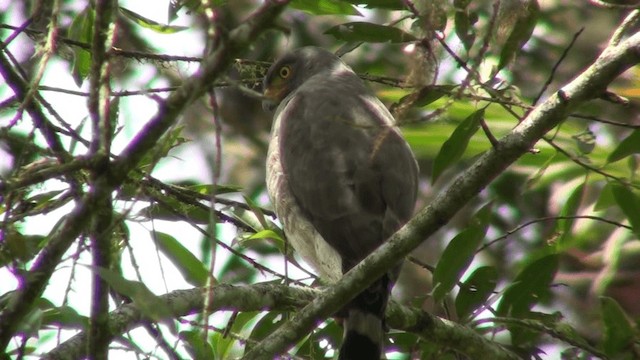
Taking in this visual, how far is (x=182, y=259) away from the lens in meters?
3.73

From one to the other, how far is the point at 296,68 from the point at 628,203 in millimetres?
2719

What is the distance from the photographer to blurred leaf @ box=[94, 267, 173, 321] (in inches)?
88.2

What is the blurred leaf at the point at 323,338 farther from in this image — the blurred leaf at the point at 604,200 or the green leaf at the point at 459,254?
the blurred leaf at the point at 604,200

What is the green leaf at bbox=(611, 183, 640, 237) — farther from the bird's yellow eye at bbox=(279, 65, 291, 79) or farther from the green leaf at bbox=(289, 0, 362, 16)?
the bird's yellow eye at bbox=(279, 65, 291, 79)

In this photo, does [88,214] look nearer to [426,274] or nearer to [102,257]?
[102,257]

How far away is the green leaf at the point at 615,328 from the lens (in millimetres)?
3391

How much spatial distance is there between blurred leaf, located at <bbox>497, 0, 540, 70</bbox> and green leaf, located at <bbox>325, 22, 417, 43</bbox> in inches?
14.2

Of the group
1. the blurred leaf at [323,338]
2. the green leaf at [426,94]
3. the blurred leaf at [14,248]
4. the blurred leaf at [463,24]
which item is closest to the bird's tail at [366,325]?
the blurred leaf at [323,338]

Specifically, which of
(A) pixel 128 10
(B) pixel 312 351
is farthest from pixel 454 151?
(A) pixel 128 10

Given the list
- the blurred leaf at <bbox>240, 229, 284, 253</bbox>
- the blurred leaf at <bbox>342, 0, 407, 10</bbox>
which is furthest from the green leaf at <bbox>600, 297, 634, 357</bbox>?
the blurred leaf at <bbox>240, 229, 284, 253</bbox>

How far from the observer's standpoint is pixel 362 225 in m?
4.05

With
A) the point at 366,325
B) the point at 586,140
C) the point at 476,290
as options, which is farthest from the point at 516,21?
the point at 366,325

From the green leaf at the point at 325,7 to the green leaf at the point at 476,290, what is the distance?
3.69 feet

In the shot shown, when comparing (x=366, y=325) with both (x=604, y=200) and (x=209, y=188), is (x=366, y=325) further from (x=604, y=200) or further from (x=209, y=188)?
(x=604, y=200)
